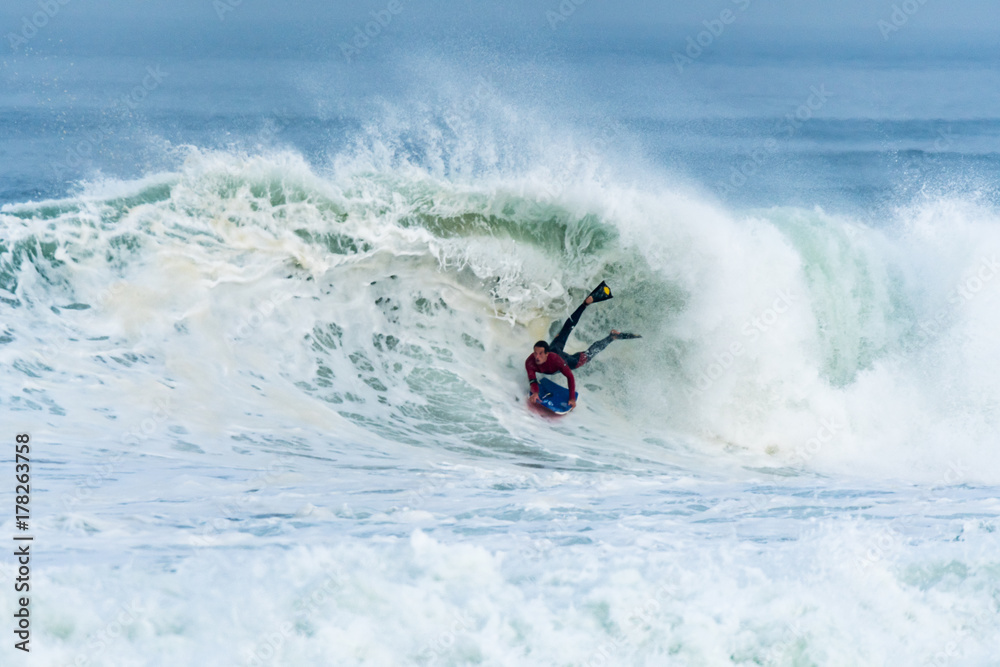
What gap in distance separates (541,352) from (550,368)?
41 centimetres

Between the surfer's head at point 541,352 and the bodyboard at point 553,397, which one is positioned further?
the bodyboard at point 553,397

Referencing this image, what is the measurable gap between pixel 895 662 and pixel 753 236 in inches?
303

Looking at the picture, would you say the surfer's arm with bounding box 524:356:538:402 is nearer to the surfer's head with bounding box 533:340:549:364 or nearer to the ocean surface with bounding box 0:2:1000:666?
the surfer's head with bounding box 533:340:549:364

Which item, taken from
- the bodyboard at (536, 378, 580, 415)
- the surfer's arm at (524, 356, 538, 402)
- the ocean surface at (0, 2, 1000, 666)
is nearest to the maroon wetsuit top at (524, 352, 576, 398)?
the surfer's arm at (524, 356, 538, 402)

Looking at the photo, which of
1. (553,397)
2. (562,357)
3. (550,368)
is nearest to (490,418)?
(553,397)

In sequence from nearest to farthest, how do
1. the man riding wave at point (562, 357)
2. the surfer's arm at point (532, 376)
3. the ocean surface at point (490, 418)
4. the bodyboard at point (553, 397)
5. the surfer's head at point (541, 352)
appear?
the ocean surface at point (490, 418)
the surfer's head at point (541, 352)
the man riding wave at point (562, 357)
the surfer's arm at point (532, 376)
the bodyboard at point (553, 397)

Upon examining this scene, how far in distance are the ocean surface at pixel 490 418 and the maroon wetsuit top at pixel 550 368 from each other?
49 centimetres

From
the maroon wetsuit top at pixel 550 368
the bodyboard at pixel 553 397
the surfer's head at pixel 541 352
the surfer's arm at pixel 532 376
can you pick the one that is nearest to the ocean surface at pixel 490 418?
the bodyboard at pixel 553 397

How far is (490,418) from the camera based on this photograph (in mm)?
10430

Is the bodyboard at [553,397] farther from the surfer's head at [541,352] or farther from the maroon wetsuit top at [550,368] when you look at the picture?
the surfer's head at [541,352]

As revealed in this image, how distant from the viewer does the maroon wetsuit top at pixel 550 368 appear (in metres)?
10.3

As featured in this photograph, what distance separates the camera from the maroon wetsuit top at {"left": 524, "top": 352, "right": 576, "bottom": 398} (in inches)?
404

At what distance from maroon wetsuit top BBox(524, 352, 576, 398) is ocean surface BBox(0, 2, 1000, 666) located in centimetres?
49

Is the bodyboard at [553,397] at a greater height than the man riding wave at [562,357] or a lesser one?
lesser
